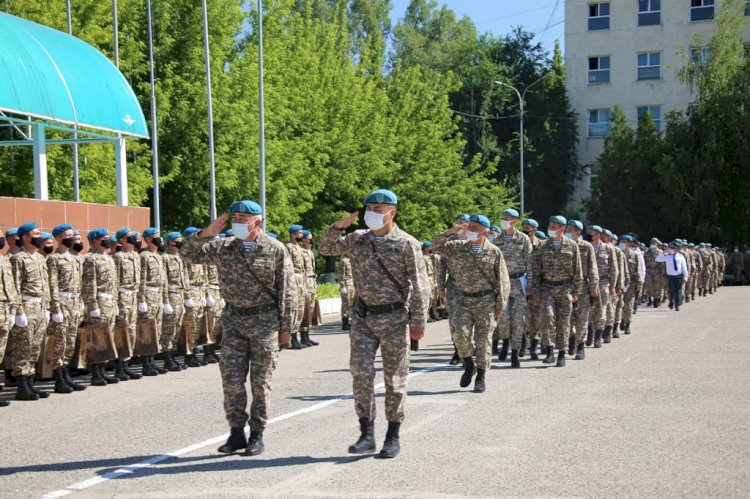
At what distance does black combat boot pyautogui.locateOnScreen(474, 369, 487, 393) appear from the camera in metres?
11.8

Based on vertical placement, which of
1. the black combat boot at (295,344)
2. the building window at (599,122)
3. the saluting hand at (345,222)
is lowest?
the black combat boot at (295,344)

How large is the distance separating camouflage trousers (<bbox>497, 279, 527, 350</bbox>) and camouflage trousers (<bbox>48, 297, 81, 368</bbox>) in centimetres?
595

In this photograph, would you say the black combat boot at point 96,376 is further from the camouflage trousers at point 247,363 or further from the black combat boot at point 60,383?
the camouflage trousers at point 247,363

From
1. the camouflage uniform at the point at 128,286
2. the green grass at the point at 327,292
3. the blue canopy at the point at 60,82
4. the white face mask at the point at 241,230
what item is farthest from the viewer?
the green grass at the point at 327,292

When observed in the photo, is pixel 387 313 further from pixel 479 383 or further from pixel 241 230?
pixel 479 383

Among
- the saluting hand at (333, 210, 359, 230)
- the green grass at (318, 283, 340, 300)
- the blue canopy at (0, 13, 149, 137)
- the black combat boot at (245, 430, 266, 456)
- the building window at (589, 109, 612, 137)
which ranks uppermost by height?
the building window at (589, 109, 612, 137)

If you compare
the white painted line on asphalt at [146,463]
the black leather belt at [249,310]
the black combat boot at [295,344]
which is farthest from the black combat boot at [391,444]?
the black combat boot at [295,344]

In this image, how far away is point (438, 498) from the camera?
6.63m

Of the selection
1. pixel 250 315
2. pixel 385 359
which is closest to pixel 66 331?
pixel 250 315

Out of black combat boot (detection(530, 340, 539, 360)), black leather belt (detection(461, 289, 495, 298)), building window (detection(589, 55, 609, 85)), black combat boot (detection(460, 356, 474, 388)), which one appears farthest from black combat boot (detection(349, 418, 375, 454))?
building window (detection(589, 55, 609, 85))

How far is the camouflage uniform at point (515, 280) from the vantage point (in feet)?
48.9

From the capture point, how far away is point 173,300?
15.0m

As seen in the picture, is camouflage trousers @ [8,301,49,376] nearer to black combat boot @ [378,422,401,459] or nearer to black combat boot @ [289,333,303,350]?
black combat boot @ [378,422,401,459]

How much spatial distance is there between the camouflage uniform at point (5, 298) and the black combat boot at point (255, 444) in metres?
4.70
